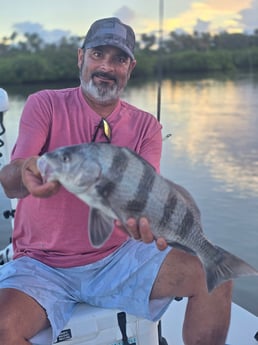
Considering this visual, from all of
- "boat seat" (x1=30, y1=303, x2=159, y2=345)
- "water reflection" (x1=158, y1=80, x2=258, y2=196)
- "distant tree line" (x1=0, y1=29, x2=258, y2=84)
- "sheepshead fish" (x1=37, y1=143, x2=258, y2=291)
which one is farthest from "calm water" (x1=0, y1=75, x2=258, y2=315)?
"distant tree line" (x1=0, y1=29, x2=258, y2=84)

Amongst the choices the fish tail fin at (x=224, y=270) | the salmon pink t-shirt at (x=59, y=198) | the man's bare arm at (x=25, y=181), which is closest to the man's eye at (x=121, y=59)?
the salmon pink t-shirt at (x=59, y=198)

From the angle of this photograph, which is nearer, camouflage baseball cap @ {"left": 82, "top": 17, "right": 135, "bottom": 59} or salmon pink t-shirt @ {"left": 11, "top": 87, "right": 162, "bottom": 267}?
salmon pink t-shirt @ {"left": 11, "top": 87, "right": 162, "bottom": 267}

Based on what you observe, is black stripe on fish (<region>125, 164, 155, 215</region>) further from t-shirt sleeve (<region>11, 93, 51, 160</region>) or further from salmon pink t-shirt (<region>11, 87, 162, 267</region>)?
t-shirt sleeve (<region>11, 93, 51, 160</region>)

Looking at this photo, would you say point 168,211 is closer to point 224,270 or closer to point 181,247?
point 181,247

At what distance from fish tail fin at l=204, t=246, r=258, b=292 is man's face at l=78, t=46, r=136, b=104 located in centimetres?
103

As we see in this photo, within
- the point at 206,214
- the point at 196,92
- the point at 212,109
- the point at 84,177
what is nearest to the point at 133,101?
the point at 212,109

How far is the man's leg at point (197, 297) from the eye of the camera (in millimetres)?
2309

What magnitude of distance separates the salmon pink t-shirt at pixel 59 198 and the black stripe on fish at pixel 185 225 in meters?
0.51

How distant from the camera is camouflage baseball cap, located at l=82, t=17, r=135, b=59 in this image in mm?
2729

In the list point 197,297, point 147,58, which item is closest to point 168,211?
point 197,297

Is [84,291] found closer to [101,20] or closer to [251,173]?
[101,20]

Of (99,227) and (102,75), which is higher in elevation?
(102,75)

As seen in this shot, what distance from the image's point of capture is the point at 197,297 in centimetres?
233

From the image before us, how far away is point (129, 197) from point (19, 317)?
2.19 feet
